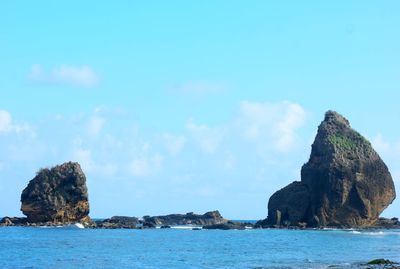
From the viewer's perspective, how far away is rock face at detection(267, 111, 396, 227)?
6147 inches

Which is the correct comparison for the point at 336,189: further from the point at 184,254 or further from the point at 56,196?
the point at 184,254

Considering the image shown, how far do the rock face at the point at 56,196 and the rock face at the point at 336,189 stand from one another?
153 ft

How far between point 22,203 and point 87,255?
7163 cm

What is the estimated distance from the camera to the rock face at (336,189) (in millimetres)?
156125

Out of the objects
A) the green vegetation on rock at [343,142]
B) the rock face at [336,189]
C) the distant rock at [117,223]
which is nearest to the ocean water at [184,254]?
the rock face at [336,189]

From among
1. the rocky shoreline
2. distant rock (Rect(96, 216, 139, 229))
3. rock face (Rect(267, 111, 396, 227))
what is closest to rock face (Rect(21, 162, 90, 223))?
the rocky shoreline

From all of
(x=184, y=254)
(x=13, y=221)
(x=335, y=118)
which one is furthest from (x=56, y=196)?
(x=335, y=118)

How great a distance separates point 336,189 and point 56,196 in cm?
6366

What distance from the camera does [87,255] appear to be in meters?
81.1

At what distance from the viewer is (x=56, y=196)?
14612 centimetres

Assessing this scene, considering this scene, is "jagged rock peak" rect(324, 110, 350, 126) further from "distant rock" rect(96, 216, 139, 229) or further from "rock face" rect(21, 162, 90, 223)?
"rock face" rect(21, 162, 90, 223)

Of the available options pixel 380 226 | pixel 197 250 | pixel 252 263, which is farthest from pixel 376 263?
pixel 380 226

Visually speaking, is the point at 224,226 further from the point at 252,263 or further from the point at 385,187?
the point at 252,263

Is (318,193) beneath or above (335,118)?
beneath
